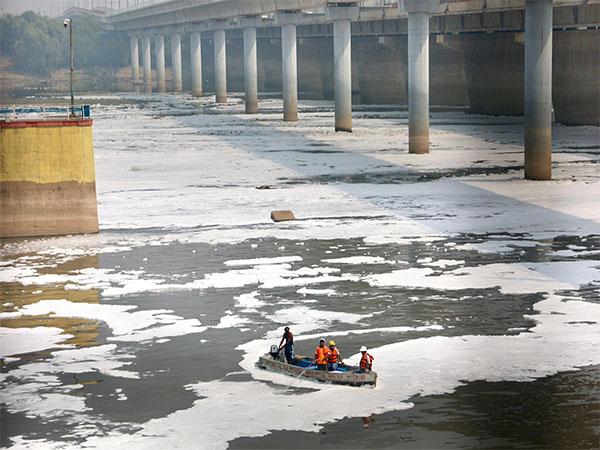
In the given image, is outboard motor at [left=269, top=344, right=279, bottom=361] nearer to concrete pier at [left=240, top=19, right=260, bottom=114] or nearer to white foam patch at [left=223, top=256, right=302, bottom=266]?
white foam patch at [left=223, top=256, right=302, bottom=266]

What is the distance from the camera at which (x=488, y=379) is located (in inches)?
774

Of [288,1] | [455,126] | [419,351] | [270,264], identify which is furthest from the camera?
[288,1]

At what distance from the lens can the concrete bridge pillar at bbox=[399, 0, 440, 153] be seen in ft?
186

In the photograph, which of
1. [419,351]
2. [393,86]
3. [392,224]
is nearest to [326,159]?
[392,224]

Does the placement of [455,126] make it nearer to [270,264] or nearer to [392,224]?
[392,224]

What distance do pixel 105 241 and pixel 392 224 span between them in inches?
357

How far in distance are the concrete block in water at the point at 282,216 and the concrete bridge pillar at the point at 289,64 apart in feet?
161

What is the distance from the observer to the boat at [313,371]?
64.0 feet

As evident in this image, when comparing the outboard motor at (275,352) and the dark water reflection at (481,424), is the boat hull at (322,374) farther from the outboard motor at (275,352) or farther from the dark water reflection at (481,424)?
the dark water reflection at (481,424)

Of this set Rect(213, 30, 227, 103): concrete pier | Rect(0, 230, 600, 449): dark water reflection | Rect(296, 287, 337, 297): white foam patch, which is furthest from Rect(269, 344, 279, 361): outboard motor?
Rect(213, 30, 227, 103): concrete pier

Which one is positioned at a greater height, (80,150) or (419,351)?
(80,150)

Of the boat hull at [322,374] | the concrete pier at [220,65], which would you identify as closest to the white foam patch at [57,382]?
the boat hull at [322,374]

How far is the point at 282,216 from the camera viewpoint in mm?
37469

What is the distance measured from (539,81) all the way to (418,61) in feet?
43.7
